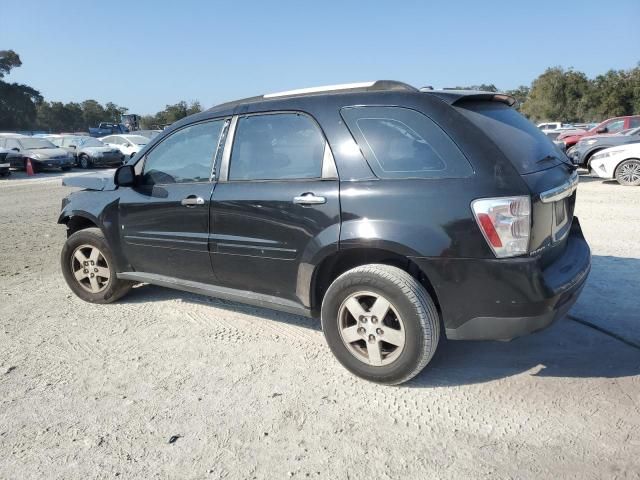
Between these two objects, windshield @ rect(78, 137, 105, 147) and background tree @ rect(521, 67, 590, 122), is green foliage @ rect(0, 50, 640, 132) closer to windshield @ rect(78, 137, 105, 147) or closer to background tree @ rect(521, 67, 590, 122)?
background tree @ rect(521, 67, 590, 122)

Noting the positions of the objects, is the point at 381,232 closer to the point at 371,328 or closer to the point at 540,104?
the point at 371,328

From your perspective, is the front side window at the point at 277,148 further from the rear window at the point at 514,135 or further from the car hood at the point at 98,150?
the car hood at the point at 98,150

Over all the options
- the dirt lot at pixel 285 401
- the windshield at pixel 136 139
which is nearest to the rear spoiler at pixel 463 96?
the dirt lot at pixel 285 401

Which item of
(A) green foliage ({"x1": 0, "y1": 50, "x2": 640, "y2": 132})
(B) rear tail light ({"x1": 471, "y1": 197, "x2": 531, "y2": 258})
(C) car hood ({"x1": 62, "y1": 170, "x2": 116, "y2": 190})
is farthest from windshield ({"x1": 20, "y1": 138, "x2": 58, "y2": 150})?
(A) green foliage ({"x1": 0, "y1": 50, "x2": 640, "y2": 132})

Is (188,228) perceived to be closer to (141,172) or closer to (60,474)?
(141,172)

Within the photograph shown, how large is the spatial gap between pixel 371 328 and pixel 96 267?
9.54 feet

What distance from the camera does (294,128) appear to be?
346 centimetres

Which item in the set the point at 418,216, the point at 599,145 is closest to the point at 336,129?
the point at 418,216

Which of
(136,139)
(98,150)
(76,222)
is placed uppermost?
(136,139)

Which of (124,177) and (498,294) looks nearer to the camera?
(498,294)

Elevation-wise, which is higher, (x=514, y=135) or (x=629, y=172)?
(x=514, y=135)

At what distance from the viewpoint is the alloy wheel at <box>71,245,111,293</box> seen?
15.4 feet

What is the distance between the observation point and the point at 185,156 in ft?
13.4

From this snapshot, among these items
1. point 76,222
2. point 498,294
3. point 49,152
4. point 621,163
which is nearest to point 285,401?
point 498,294
